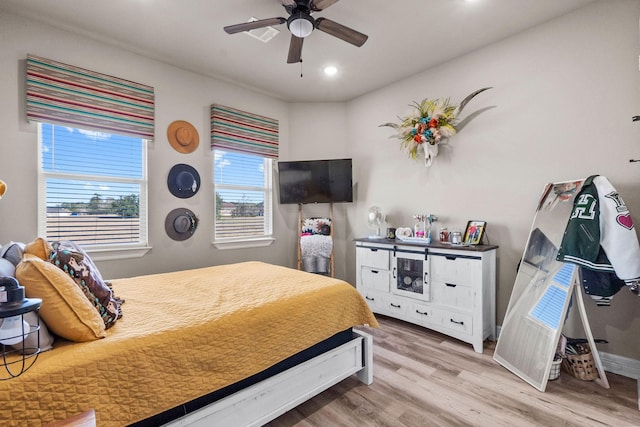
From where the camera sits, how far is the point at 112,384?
1120 millimetres

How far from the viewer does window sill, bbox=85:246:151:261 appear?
2753 millimetres

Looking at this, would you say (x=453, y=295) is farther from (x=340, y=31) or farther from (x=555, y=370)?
(x=340, y=31)

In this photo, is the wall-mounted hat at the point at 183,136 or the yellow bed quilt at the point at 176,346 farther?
the wall-mounted hat at the point at 183,136

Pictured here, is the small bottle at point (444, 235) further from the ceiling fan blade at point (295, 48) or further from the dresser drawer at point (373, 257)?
the ceiling fan blade at point (295, 48)

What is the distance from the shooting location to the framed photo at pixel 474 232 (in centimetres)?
285

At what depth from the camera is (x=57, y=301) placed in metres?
1.17

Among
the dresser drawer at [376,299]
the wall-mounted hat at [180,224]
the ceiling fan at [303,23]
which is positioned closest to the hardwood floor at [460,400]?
the dresser drawer at [376,299]

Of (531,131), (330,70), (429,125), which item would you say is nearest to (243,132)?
(330,70)

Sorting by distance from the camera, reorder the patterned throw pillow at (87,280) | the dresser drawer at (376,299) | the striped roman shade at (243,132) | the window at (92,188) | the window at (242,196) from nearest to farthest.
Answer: the patterned throw pillow at (87,280) < the window at (92,188) < the dresser drawer at (376,299) < the striped roman shade at (243,132) < the window at (242,196)

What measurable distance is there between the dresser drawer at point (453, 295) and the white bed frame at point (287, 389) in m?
1.12

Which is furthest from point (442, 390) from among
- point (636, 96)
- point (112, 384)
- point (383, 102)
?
point (383, 102)

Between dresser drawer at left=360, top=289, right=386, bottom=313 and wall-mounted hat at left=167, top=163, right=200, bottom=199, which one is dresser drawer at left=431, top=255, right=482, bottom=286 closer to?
dresser drawer at left=360, top=289, right=386, bottom=313

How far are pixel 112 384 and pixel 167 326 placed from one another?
0.94 ft

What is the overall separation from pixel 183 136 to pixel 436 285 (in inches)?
122
